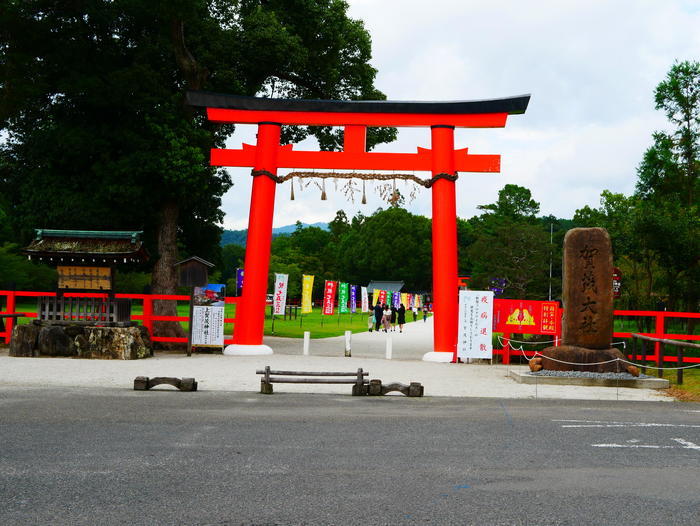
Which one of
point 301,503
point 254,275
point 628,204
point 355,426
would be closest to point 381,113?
point 254,275

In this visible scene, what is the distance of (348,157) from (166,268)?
6.51m

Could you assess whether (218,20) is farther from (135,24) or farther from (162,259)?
(162,259)

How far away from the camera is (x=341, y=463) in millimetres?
6234

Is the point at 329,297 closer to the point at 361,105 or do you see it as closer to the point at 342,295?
the point at 342,295

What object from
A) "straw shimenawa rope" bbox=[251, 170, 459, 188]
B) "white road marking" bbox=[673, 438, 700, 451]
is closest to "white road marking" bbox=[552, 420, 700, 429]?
"white road marking" bbox=[673, 438, 700, 451]

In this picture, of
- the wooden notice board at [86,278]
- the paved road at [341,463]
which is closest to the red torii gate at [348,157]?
the wooden notice board at [86,278]

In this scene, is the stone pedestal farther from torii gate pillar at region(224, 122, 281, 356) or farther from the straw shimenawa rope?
the straw shimenawa rope

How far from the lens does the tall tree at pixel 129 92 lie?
1844 centimetres

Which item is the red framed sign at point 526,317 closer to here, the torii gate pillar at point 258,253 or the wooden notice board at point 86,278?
the torii gate pillar at point 258,253

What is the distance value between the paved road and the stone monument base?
330 centimetres

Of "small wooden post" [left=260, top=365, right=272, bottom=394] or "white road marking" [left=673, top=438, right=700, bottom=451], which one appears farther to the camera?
"small wooden post" [left=260, top=365, right=272, bottom=394]

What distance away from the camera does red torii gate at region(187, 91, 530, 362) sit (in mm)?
17516

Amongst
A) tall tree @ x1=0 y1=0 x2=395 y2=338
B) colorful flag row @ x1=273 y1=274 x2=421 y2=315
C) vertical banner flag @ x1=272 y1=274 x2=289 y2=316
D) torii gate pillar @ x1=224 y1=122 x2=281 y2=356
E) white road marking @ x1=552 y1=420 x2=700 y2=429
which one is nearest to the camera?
white road marking @ x1=552 y1=420 x2=700 y2=429

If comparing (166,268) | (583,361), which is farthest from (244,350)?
(583,361)
